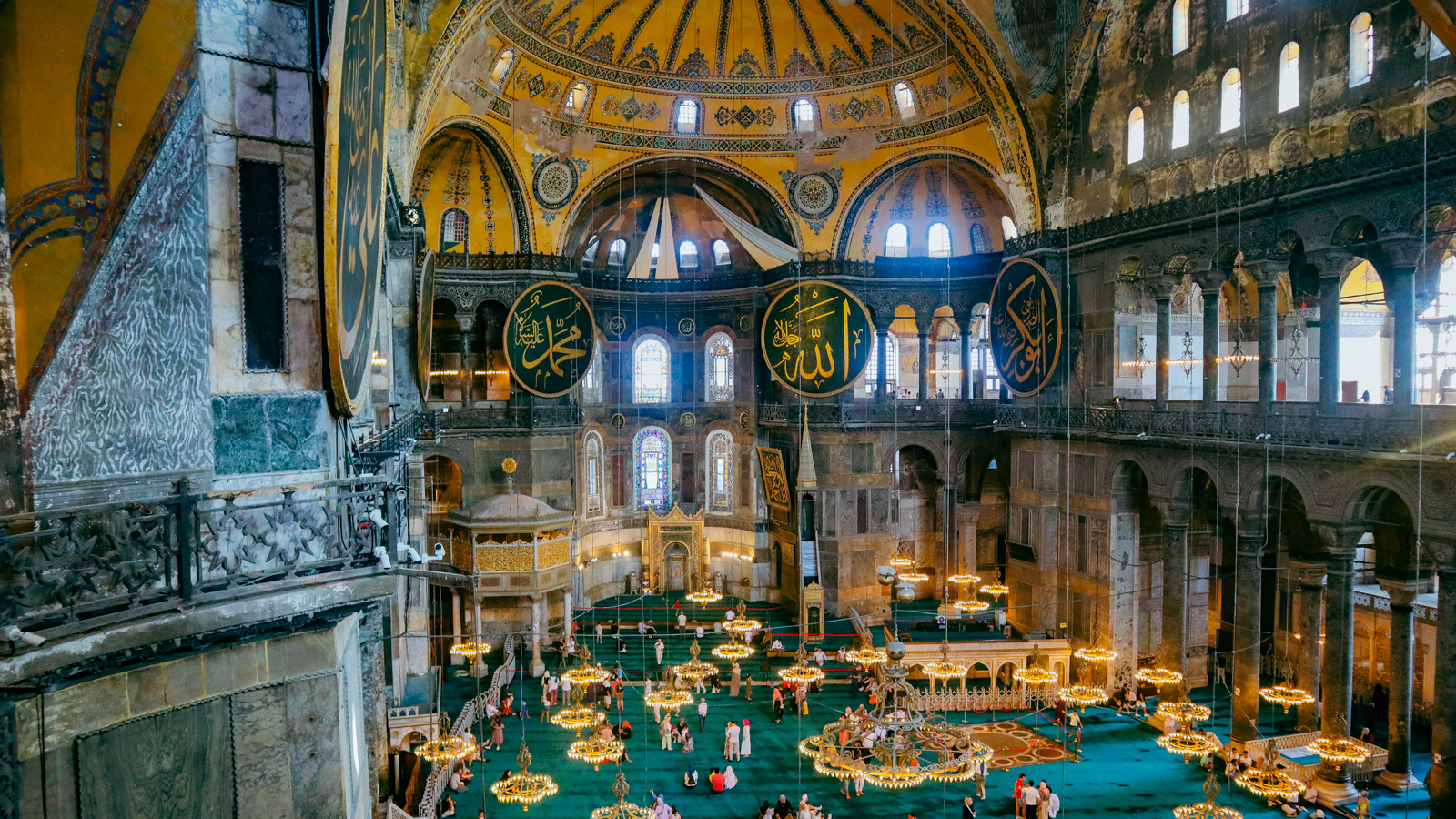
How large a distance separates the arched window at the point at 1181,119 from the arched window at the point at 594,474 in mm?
13843

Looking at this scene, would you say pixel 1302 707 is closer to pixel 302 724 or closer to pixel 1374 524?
pixel 1374 524

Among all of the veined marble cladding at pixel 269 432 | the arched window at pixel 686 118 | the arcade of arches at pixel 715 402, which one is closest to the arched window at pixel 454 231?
the arcade of arches at pixel 715 402

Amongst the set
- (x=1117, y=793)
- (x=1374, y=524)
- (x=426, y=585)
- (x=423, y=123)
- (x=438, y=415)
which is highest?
(x=423, y=123)

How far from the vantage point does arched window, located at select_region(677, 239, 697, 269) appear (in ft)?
71.9

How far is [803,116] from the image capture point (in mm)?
19094

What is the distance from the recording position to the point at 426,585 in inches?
639

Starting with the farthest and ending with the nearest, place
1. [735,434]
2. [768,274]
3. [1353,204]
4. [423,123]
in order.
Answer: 1. [735,434]
2. [768,274]
3. [423,123]
4. [1353,204]

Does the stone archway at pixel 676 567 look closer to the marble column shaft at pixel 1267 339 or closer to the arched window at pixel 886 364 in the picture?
the arched window at pixel 886 364

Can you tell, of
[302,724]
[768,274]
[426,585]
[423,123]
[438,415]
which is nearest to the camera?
[302,724]

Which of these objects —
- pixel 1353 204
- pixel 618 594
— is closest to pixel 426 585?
pixel 618 594

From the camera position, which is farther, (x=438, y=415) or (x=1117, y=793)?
(x=438, y=415)

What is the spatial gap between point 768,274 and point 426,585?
10309 mm

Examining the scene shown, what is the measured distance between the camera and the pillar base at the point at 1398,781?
1141 centimetres

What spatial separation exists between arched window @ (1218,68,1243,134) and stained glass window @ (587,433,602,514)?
14.5m
